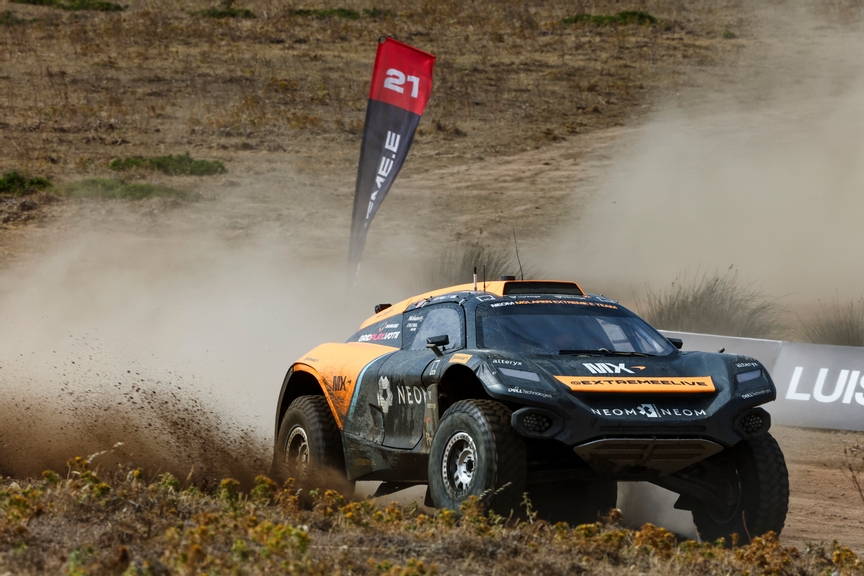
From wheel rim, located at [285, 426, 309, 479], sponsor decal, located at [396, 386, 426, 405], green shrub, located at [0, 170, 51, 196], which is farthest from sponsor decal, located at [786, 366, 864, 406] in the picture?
green shrub, located at [0, 170, 51, 196]

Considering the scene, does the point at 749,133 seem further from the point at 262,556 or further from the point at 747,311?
the point at 262,556

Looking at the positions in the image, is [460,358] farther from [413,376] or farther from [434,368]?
[413,376]

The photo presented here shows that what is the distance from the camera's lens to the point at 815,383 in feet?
38.5

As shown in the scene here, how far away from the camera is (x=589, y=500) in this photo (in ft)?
23.5

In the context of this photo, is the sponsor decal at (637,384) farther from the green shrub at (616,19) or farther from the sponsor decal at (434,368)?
the green shrub at (616,19)

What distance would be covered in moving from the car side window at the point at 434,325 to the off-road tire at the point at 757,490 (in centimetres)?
181

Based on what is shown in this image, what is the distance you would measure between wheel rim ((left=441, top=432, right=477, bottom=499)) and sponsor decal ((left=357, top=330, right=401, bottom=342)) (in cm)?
165

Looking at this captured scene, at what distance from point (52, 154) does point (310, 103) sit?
909 centimetres

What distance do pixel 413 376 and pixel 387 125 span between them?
8.58 m

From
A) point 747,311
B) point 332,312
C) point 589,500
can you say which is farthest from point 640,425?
point 332,312

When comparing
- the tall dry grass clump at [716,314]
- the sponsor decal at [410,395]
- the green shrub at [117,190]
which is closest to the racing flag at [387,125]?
the tall dry grass clump at [716,314]

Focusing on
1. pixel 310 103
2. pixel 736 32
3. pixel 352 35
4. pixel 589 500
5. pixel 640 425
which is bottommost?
pixel 589 500

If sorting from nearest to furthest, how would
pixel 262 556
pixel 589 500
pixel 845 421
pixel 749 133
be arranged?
pixel 262 556, pixel 589 500, pixel 845 421, pixel 749 133

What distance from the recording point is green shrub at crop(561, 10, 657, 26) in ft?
152
